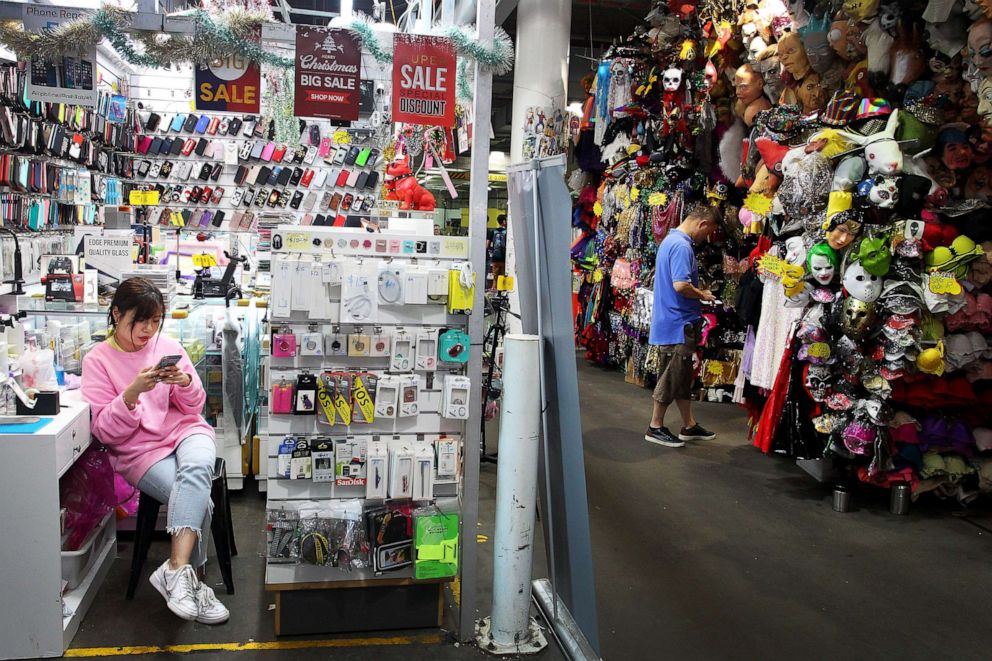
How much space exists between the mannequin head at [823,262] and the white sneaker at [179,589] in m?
3.44

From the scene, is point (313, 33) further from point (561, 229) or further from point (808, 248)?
point (808, 248)

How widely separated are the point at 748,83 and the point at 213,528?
4.50 metres

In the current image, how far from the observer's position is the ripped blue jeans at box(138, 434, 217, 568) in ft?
9.43

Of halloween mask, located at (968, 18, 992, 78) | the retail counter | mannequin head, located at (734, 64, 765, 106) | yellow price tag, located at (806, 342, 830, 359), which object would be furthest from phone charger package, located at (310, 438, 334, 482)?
mannequin head, located at (734, 64, 765, 106)

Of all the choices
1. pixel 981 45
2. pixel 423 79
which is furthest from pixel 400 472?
pixel 981 45

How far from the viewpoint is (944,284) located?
3.88 metres

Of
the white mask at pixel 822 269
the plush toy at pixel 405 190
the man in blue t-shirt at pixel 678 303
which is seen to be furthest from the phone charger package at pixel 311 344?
the man in blue t-shirt at pixel 678 303

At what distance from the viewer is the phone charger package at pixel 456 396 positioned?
280 cm

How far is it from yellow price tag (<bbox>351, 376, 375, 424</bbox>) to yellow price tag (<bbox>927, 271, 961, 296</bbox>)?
116 inches

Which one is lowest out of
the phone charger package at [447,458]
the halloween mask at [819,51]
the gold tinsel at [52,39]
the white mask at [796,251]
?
the phone charger package at [447,458]

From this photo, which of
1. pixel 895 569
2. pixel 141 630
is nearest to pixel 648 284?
pixel 895 569

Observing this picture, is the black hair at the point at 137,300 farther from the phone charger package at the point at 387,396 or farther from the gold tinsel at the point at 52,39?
the phone charger package at the point at 387,396

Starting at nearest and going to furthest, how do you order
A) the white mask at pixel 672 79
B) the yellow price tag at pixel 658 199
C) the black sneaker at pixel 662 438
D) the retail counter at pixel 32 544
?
1. the retail counter at pixel 32 544
2. the black sneaker at pixel 662 438
3. the white mask at pixel 672 79
4. the yellow price tag at pixel 658 199

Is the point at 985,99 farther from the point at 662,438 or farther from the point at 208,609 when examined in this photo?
the point at 208,609
